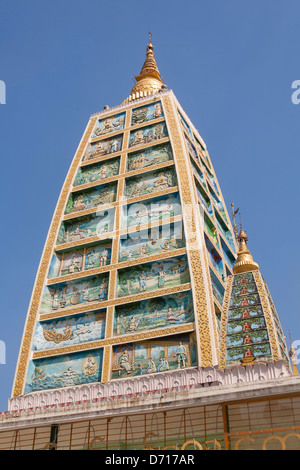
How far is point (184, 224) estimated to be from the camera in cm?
2250

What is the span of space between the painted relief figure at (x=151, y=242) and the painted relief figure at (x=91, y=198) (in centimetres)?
297

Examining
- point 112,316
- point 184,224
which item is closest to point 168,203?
point 184,224

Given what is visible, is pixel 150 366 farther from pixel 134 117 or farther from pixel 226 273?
pixel 134 117

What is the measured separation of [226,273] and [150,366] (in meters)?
7.40

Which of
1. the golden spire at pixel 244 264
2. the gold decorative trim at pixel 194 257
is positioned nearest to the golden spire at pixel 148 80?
the gold decorative trim at pixel 194 257

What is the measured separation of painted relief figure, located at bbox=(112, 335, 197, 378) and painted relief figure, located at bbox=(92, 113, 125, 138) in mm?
13553

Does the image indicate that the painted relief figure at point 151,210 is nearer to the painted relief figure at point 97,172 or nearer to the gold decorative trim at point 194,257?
the gold decorative trim at point 194,257

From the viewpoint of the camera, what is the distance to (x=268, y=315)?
17.1 meters

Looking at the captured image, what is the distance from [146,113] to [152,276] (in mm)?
10772

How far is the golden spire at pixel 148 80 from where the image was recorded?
3198 cm

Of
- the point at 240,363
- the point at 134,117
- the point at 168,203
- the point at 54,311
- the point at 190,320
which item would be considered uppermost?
the point at 134,117

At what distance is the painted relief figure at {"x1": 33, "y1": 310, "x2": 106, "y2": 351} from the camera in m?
21.8

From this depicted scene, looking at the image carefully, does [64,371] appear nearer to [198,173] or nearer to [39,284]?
[39,284]

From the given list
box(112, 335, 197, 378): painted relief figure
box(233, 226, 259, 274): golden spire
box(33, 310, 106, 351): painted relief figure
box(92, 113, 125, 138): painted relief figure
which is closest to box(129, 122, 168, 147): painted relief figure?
box(92, 113, 125, 138): painted relief figure
